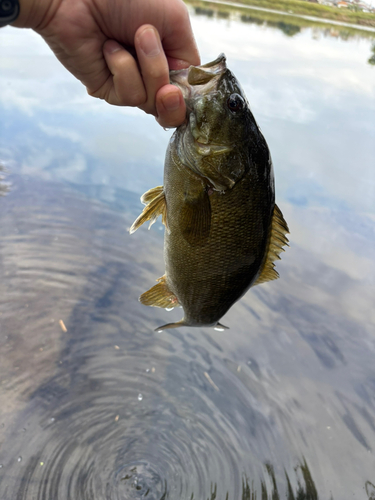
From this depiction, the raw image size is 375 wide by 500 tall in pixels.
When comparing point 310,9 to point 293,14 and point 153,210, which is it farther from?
point 153,210

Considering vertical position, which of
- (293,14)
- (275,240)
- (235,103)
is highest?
(235,103)

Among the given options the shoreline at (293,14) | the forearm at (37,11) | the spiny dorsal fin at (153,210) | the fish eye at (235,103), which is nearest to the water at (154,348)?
the spiny dorsal fin at (153,210)

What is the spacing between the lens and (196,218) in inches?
57.6

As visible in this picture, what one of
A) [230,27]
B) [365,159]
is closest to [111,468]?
[365,159]

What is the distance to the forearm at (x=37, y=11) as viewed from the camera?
1312 millimetres

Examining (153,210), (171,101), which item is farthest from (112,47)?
(153,210)

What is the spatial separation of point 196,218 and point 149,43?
625 mm

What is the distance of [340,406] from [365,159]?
460 cm

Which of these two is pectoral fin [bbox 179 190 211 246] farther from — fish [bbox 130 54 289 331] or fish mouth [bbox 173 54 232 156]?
fish mouth [bbox 173 54 232 156]

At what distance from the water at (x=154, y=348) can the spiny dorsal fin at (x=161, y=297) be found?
1704 millimetres

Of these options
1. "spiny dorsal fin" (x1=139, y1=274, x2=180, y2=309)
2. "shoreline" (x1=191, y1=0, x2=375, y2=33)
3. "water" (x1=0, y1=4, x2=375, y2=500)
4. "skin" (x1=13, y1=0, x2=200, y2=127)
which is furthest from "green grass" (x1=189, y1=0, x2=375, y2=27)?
"spiny dorsal fin" (x1=139, y1=274, x2=180, y2=309)

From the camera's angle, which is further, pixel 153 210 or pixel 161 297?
pixel 161 297

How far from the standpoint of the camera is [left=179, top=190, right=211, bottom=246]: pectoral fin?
1449 millimetres

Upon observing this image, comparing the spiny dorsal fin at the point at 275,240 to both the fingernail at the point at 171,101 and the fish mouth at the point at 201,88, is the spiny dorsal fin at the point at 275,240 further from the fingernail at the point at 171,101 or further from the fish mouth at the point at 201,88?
the fingernail at the point at 171,101
